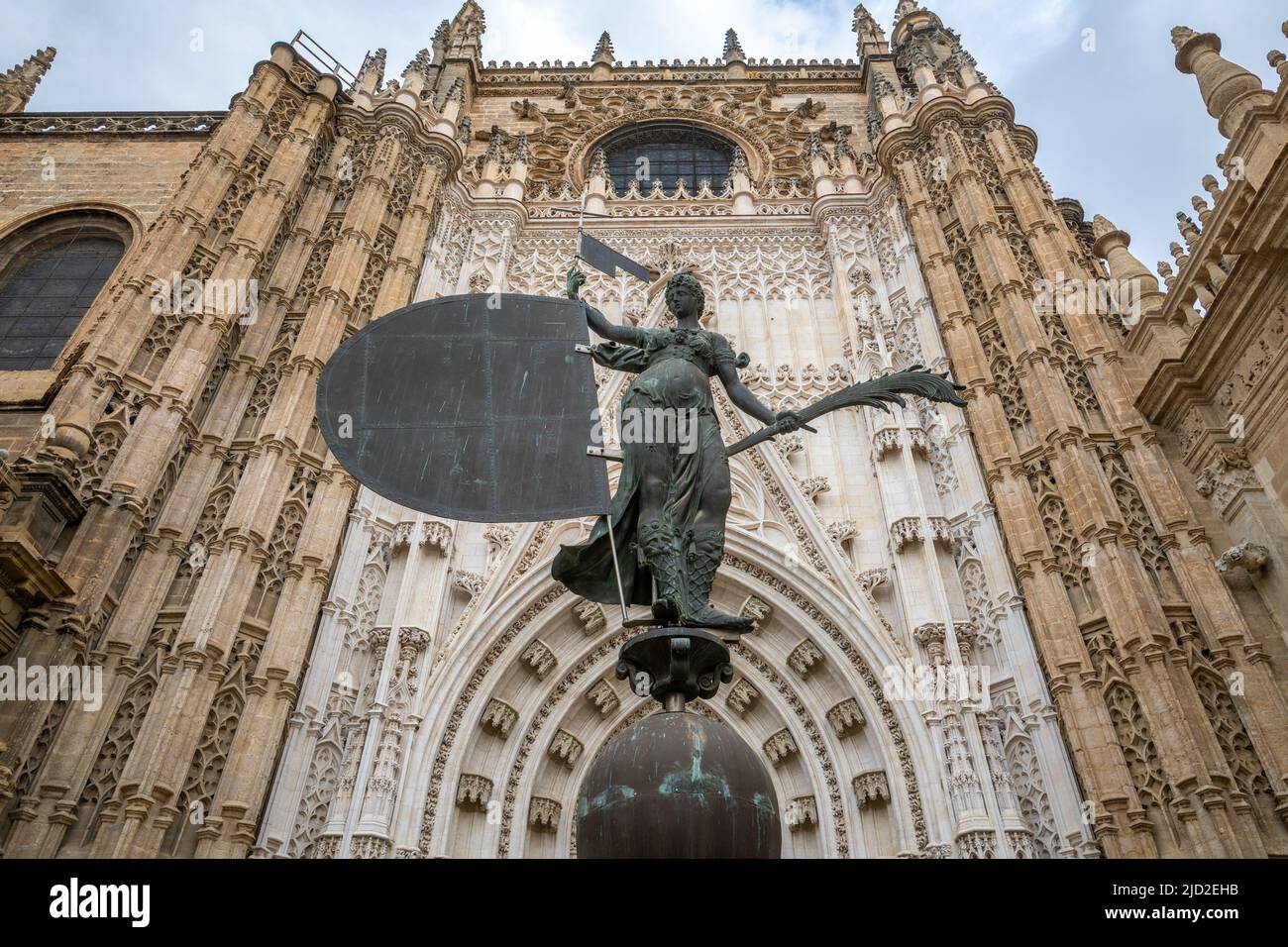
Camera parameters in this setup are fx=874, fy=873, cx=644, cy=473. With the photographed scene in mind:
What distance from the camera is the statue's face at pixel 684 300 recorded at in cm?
538

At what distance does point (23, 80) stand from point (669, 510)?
21441 millimetres

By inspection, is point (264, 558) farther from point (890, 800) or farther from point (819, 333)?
point (819, 333)

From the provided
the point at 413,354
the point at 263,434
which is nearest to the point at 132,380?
the point at 263,434

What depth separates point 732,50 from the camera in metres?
22.8

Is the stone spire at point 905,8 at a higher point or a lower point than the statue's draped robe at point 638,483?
higher

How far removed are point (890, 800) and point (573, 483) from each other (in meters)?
6.92

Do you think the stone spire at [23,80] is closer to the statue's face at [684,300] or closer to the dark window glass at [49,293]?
the dark window glass at [49,293]

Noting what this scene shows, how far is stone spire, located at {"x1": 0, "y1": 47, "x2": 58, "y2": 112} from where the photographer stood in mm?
18047

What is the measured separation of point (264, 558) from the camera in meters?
9.76

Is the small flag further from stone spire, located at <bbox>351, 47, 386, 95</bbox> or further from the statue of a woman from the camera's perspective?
stone spire, located at <bbox>351, 47, 386, 95</bbox>

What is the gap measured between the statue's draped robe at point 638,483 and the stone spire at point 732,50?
65.0ft

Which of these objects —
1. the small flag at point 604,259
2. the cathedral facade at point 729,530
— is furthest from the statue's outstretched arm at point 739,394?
the cathedral facade at point 729,530
